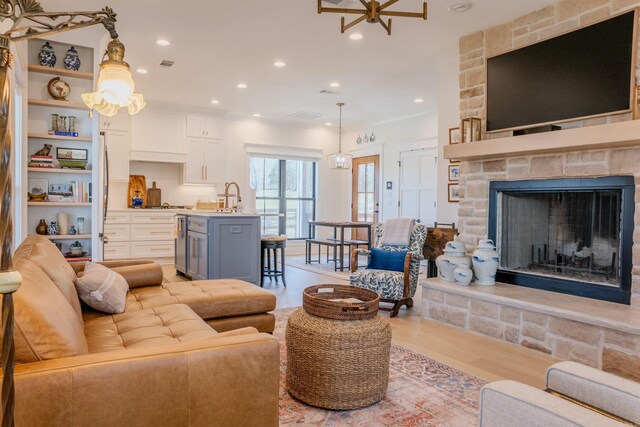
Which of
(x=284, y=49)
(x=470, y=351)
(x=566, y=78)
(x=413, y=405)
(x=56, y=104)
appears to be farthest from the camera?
(x=284, y=49)

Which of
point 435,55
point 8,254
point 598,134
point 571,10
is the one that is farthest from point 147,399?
point 435,55

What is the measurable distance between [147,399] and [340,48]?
4.23 meters

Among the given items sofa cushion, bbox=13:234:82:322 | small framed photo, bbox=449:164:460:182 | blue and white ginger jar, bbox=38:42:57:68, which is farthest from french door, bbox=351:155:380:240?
sofa cushion, bbox=13:234:82:322

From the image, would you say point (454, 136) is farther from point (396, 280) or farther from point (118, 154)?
point (118, 154)

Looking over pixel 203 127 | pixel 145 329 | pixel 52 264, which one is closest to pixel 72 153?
pixel 52 264

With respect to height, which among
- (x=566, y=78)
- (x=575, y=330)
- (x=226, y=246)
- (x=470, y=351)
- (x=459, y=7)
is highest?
(x=459, y=7)

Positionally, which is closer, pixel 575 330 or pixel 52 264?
pixel 52 264

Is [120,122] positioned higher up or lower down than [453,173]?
higher up

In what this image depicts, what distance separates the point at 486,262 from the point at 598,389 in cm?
253

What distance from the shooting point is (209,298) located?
114 inches

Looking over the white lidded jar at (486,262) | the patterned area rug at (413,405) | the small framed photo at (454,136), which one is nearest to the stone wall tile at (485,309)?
the white lidded jar at (486,262)

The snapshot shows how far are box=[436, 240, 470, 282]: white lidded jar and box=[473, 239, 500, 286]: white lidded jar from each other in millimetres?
134

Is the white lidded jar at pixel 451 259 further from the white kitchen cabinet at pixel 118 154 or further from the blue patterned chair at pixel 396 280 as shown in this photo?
the white kitchen cabinet at pixel 118 154

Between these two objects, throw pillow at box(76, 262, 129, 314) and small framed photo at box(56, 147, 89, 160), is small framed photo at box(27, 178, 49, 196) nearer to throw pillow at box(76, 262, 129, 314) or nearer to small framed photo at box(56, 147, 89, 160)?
small framed photo at box(56, 147, 89, 160)
